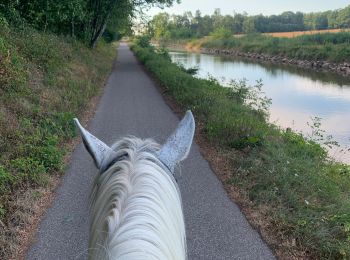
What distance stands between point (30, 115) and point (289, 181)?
5.06m

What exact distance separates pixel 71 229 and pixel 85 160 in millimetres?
2358

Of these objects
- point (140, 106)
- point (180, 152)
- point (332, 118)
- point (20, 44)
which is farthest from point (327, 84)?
point (180, 152)

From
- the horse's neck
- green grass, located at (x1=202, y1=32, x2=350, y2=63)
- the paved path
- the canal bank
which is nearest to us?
the horse's neck

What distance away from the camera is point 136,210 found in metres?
1.42

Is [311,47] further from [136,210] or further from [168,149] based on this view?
[136,210]

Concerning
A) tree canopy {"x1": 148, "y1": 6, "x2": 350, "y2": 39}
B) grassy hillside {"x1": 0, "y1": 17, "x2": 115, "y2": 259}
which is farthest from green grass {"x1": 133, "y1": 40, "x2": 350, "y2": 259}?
tree canopy {"x1": 148, "y1": 6, "x2": 350, "y2": 39}

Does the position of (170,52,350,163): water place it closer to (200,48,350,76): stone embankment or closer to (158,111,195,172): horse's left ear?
(200,48,350,76): stone embankment

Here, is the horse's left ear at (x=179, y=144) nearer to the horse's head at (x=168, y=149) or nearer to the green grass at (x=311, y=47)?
the horse's head at (x=168, y=149)

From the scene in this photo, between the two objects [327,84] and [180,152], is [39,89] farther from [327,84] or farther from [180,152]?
[327,84]

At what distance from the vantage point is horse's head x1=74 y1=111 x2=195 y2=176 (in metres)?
1.95

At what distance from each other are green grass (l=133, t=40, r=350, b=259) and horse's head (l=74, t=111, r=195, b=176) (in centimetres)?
278

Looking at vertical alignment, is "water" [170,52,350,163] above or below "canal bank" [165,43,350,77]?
above

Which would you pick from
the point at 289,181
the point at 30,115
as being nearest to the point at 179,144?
the point at 289,181

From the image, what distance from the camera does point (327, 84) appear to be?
22047 millimetres
